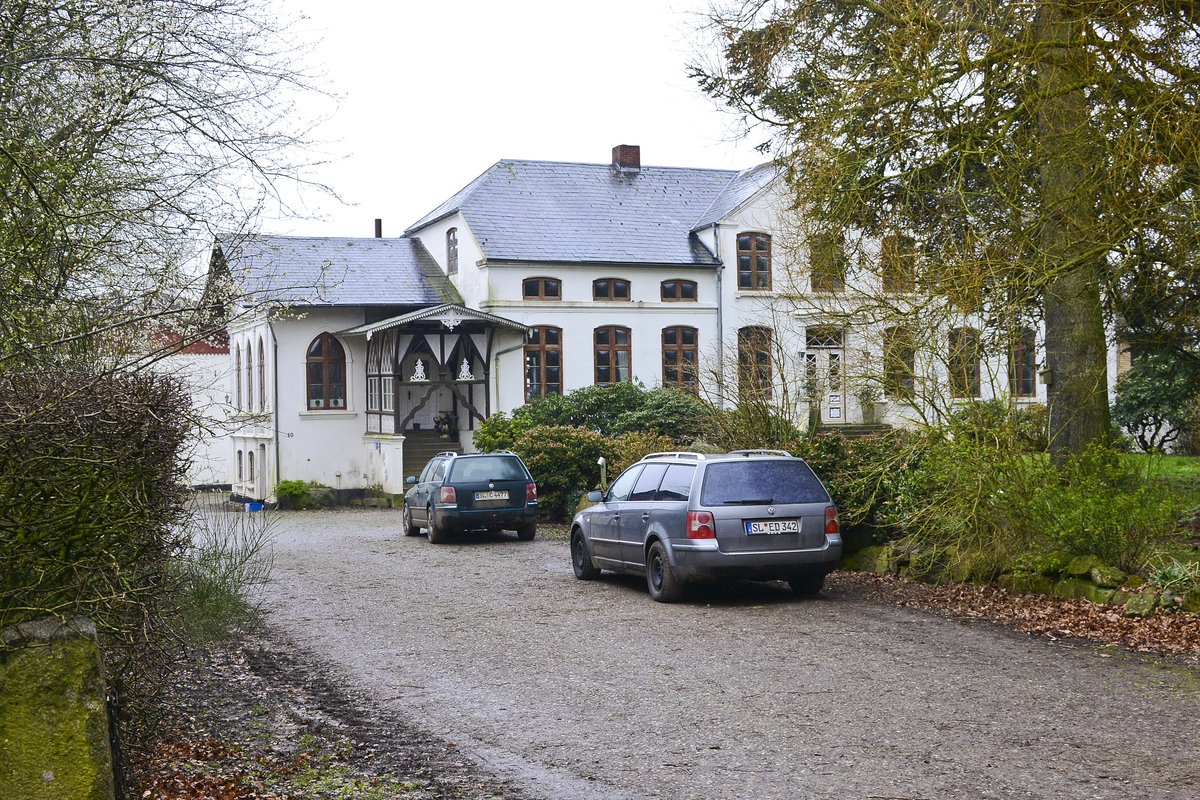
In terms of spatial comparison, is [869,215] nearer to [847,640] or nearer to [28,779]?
[847,640]

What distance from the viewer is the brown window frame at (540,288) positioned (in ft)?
126

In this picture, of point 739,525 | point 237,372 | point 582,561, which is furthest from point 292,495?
point 739,525

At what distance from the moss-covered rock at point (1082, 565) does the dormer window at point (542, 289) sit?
2810 centimetres

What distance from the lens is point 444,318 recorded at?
3541cm

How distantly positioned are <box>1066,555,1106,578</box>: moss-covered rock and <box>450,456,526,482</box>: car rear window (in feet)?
40.1

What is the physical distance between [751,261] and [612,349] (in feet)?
19.4

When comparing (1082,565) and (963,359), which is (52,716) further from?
(963,359)

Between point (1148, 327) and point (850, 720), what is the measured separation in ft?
33.7

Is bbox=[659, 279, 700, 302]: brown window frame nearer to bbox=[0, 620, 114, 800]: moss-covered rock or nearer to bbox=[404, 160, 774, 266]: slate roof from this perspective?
bbox=[404, 160, 774, 266]: slate roof

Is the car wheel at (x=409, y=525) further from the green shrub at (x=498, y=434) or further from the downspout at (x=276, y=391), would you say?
the downspout at (x=276, y=391)

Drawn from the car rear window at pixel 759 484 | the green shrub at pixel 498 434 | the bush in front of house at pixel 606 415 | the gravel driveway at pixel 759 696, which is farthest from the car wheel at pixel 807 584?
the green shrub at pixel 498 434

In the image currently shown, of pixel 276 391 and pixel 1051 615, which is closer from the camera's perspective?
pixel 1051 615

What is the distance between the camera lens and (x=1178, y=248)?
11625 mm

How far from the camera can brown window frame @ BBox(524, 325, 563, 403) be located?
127ft
